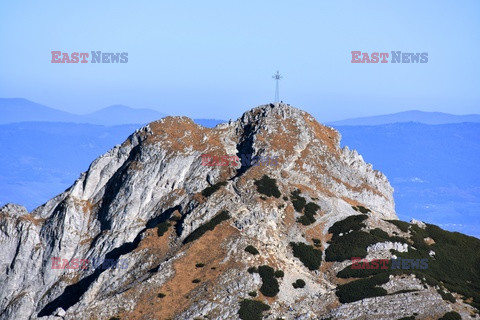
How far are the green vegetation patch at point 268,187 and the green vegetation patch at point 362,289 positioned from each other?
77.3 feet

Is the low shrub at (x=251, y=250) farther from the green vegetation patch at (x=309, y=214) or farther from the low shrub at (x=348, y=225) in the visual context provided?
the low shrub at (x=348, y=225)

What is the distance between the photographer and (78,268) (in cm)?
11706

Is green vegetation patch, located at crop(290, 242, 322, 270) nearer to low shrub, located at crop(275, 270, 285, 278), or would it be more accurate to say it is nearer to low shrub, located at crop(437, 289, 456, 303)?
low shrub, located at crop(275, 270, 285, 278)

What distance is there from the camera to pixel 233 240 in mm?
96625

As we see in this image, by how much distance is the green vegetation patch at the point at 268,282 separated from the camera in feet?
289

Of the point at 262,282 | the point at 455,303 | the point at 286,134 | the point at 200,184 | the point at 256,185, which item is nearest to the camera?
the point at 455,303

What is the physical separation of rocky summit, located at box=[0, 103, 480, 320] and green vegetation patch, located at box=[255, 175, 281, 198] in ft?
0.71

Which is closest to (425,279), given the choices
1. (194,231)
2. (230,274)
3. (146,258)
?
(230,274)

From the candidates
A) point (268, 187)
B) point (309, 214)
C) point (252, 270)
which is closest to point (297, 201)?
point (309, 214)

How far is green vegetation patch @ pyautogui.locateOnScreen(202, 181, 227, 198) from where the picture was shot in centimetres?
10962

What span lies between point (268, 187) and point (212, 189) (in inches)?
383

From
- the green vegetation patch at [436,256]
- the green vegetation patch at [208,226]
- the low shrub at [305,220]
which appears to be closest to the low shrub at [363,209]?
the green vegetation patch at [436,256]

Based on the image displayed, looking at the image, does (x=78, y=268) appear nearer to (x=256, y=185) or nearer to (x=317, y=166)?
(x=256, y=185)

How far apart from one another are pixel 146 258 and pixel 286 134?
133 ft
